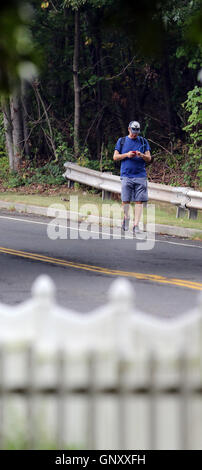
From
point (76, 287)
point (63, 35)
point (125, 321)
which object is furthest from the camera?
point (63, 35)

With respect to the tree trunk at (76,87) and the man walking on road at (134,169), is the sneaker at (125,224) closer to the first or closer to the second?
the man walking on road at (134,169)

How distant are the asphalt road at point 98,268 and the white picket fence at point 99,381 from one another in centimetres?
506

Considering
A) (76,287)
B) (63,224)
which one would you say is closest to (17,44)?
(76,287)

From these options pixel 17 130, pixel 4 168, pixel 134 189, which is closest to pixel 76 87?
pixel 17 130

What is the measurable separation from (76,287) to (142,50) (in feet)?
21.9

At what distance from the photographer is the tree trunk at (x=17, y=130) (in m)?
26.4

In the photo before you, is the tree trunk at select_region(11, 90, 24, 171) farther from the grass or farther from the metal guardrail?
the metal guardrail

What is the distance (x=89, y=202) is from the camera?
20.5m

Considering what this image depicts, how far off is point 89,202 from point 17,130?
708cm

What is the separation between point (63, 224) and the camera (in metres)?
17.3

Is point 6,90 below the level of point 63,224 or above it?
below

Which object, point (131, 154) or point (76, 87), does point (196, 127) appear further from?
point (131, 154)

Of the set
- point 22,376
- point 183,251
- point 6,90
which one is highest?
point 183,251
